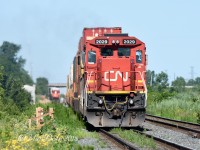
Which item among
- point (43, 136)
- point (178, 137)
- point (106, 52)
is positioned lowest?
point (178, 137)

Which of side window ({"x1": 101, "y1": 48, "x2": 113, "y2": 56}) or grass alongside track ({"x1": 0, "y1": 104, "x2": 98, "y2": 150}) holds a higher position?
side window ({"x1": 101, "y1": 48, "x2": 113, "y2": 56})

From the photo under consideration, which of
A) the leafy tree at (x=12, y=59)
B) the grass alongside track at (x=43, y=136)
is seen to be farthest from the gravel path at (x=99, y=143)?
the leafy tree at (x=12, y=59)

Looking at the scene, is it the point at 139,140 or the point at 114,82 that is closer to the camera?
the point at 139,140

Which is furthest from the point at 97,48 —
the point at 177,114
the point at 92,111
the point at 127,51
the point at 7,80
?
the point at 7,80

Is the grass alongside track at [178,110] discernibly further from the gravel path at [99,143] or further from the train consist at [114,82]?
the gravel path at [99,143]

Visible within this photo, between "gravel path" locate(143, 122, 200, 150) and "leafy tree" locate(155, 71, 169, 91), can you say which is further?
"leafy tree" locate(155, 71, 169, 91)

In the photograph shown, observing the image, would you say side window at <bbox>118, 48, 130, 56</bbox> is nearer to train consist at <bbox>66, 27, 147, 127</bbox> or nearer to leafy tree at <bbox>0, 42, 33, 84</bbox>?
train consist at <bbox>66, 27, 147, 127</bbox>

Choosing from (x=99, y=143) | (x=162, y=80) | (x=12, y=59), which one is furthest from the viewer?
(x=12, y=59)

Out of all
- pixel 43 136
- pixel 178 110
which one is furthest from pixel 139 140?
pixel 178 110

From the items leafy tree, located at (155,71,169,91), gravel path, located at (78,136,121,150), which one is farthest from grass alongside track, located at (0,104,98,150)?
leafy tree, located at (155,71,169,91)

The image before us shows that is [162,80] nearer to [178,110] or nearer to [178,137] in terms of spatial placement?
[178,110]

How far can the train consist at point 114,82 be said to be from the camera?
1836 centimetres

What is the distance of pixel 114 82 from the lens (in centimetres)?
1861

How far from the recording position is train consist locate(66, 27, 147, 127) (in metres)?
18.4
